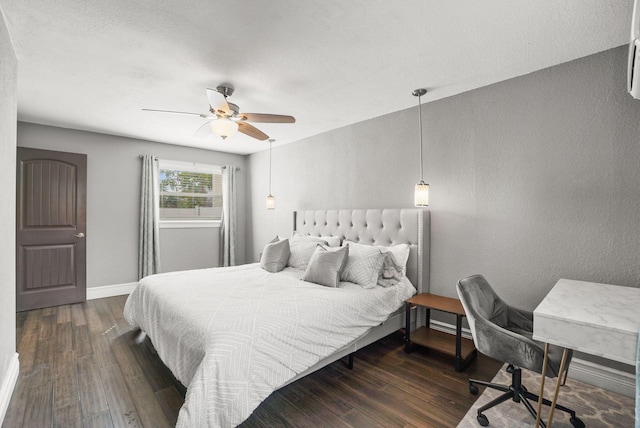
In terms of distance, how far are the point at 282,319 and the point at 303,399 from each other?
631 millimetres

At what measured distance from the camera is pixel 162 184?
5.27 m

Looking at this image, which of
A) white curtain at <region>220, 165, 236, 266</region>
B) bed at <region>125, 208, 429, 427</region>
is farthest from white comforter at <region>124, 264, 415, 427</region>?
white curtain at <region>220, 165, 236, 266</region>

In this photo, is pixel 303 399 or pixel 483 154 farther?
pixel 483 154

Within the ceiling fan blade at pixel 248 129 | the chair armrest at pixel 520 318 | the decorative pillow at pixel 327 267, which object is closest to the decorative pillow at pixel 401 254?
the decorative pillow at pixel 327 267

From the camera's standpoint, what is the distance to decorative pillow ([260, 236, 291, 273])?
11.6 feet

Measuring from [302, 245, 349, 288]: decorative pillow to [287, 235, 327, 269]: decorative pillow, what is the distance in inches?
17.6

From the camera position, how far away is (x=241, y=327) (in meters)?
1.89

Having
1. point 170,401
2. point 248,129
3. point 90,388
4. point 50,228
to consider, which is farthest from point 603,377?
point 50,228

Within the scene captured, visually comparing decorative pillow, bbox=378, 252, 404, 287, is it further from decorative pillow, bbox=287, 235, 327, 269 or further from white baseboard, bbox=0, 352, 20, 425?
white baseboard, bbox=0, 352, 20, 425

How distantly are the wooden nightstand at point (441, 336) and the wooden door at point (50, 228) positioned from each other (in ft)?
15.3

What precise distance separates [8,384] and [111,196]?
320 cm

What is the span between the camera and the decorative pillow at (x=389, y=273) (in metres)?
3.01

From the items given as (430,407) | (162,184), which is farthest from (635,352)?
(162,184)

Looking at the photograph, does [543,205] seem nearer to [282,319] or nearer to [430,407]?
[430,407]
